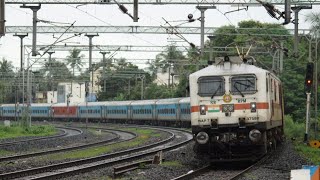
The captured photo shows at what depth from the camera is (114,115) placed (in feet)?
240

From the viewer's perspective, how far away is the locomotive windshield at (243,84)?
17562 mm

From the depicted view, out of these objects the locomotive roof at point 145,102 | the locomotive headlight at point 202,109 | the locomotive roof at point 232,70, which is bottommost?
the locomotive headlight at point 202,109

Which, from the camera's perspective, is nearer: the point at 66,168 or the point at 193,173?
the point at 193,173

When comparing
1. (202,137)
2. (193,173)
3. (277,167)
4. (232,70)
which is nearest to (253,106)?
(232,70)

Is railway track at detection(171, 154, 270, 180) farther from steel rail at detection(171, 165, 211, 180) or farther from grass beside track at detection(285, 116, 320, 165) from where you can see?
grass beside track at detection(285, 116, 320, 165)

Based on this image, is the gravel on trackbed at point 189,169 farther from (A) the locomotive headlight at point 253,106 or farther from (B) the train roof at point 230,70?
(B) the train roof at point 230,70

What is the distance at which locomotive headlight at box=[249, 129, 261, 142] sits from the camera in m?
17.0

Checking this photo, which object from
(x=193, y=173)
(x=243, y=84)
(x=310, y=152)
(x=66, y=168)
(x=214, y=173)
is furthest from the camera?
(x=310, y=152)

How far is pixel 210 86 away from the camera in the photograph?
702 inches

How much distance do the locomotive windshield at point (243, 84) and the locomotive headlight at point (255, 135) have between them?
125cm

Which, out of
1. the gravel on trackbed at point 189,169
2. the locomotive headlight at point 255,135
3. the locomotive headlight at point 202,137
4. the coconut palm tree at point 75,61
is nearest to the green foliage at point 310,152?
the gravel on trackbed at point 189,169

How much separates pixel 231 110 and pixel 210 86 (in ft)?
3.52

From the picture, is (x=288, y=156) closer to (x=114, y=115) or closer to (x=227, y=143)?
(x=227, y=143)

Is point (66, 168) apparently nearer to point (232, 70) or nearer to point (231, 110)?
point (231, 110)
